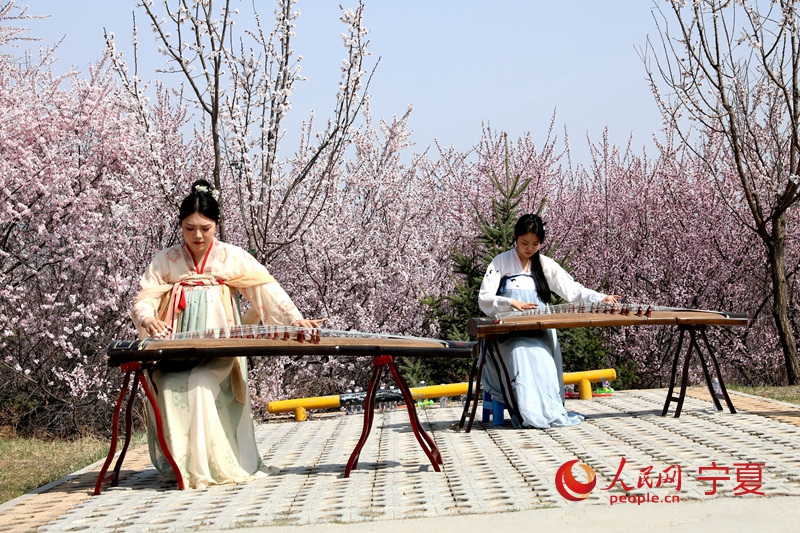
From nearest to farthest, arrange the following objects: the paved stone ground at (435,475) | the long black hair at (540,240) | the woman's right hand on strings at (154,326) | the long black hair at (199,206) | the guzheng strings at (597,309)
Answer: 1. the paved stone ground at (435,475)
2. the woman's right hand on strings at (154,326)
3. the long black hair at (199,206)
4. the guzheng strings at (597,309)
5. the long black hair at (540,240)

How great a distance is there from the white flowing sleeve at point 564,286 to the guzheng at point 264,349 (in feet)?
7.07

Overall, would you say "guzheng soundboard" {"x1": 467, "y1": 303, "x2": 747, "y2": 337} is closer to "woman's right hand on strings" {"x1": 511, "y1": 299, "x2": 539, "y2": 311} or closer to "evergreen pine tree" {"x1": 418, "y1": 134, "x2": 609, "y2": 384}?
"woman's right hand on strings" {"x1": 511, "y1": 299, "x2": 539, "y2": 311}

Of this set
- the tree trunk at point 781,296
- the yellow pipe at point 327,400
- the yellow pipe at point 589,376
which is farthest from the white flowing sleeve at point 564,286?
the tree trunk at point 781,296

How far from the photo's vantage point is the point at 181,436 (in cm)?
448

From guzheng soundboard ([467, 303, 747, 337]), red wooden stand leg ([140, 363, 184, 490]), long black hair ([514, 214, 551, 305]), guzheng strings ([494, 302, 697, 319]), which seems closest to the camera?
red wooden stand leg ([140, 363, 184, 490])

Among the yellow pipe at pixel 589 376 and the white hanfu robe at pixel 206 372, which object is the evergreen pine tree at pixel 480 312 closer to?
the yellow pipe at pixel 589 376

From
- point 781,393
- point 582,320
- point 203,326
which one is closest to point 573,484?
point 582,320

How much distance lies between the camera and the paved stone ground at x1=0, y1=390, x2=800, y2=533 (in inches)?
140

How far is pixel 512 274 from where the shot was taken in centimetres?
657

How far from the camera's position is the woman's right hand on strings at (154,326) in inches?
181

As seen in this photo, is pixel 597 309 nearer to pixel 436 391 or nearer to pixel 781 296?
pixel 436 391

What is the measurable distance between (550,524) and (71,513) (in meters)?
2.07

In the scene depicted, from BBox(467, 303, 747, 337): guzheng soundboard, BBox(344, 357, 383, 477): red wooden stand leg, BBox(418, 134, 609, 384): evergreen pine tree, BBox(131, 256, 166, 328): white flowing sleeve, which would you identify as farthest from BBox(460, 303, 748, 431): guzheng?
BBox(418, 134, 609, 384): evergreen pine tree

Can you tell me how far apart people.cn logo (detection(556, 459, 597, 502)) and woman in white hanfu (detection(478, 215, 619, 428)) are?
6.11 feet
